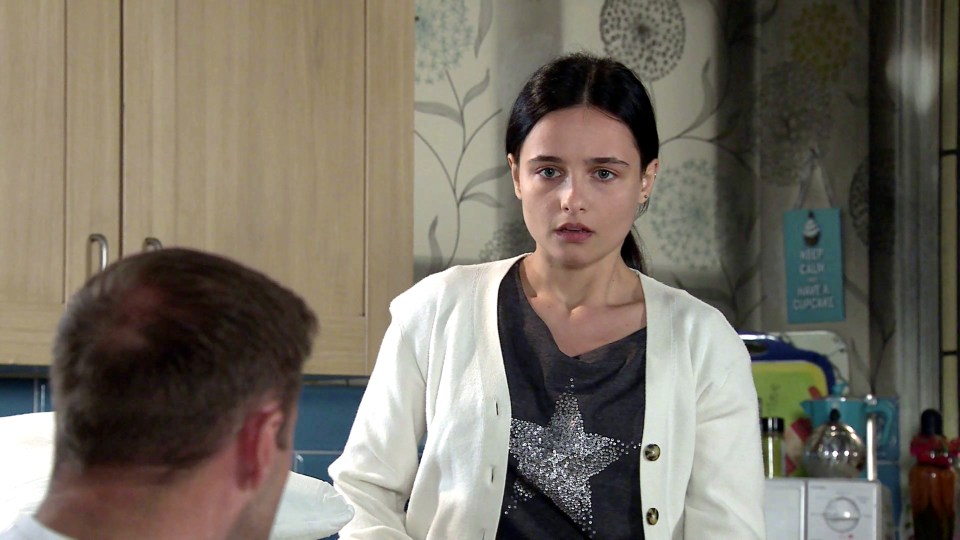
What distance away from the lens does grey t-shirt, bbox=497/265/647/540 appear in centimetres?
155

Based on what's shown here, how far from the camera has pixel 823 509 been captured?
2551 mm

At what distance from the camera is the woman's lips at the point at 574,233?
1622 mm

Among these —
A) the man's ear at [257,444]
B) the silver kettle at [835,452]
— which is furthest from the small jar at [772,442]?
the man's ear at [257,444]

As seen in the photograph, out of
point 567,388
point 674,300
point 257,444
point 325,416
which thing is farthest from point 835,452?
point 257,444

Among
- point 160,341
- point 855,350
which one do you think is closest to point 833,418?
point 855,350

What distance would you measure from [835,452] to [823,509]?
0.80 ft

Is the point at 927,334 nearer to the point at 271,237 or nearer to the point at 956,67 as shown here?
the point at 956,67

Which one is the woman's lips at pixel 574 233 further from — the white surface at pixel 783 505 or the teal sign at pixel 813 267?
the teal sign at pixel 813 267

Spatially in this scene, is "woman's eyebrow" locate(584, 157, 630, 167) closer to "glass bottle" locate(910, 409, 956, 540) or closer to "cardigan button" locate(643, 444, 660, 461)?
"cardigan button" locate(643, 444, 660, 461)

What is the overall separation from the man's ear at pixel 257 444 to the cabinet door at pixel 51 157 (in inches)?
55.2

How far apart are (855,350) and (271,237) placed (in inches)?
62.1

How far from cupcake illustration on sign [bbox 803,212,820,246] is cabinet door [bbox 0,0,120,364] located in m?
1.75

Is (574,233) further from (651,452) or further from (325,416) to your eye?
(325,416)

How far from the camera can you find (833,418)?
2828 millimetres
